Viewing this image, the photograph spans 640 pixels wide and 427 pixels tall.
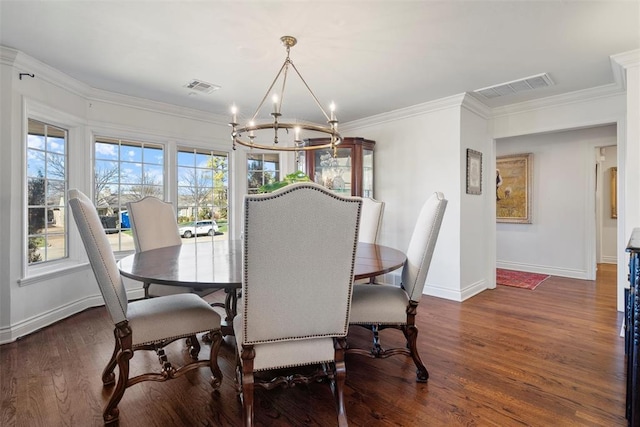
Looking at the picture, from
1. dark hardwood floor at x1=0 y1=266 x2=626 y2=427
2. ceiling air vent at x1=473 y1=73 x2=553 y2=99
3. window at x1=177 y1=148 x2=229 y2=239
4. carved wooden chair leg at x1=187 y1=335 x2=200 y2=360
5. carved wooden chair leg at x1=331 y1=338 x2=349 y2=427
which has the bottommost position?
dark hardwood floor at x1=0 y1=266 x2=626 y2=427

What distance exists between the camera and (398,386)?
1.97 m

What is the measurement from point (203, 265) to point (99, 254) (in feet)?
1.75

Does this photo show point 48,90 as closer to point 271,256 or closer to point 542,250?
point 271,256

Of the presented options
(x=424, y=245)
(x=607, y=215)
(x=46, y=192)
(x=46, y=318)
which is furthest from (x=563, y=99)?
(x=46, y=318)

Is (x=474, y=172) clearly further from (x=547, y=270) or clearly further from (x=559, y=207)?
(x=547, y=270)

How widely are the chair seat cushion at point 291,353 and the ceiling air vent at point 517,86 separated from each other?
3.15 m

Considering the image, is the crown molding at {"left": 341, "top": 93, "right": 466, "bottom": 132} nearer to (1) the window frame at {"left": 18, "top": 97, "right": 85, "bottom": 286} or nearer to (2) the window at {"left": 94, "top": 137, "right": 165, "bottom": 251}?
(2) the window at {"left": 94, "top": 137, "right": 165, "bottom": 251}

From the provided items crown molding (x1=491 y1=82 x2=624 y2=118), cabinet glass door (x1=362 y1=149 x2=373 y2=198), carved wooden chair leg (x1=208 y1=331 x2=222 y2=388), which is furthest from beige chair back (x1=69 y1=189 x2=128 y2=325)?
crown molding (x1=491 y1=82 x2=624 y2=118)

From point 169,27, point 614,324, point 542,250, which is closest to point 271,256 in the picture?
point 169,27

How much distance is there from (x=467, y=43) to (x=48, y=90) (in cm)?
361

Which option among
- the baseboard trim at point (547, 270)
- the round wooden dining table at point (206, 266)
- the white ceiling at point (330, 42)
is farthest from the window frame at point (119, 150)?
the baseboard trim at point (547, 270)

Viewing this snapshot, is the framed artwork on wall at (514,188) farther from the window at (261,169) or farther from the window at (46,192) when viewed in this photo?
the window at (46,192)

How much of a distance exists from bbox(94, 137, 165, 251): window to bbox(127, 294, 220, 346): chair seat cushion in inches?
87.6

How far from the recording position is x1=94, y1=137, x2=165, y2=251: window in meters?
3.62
